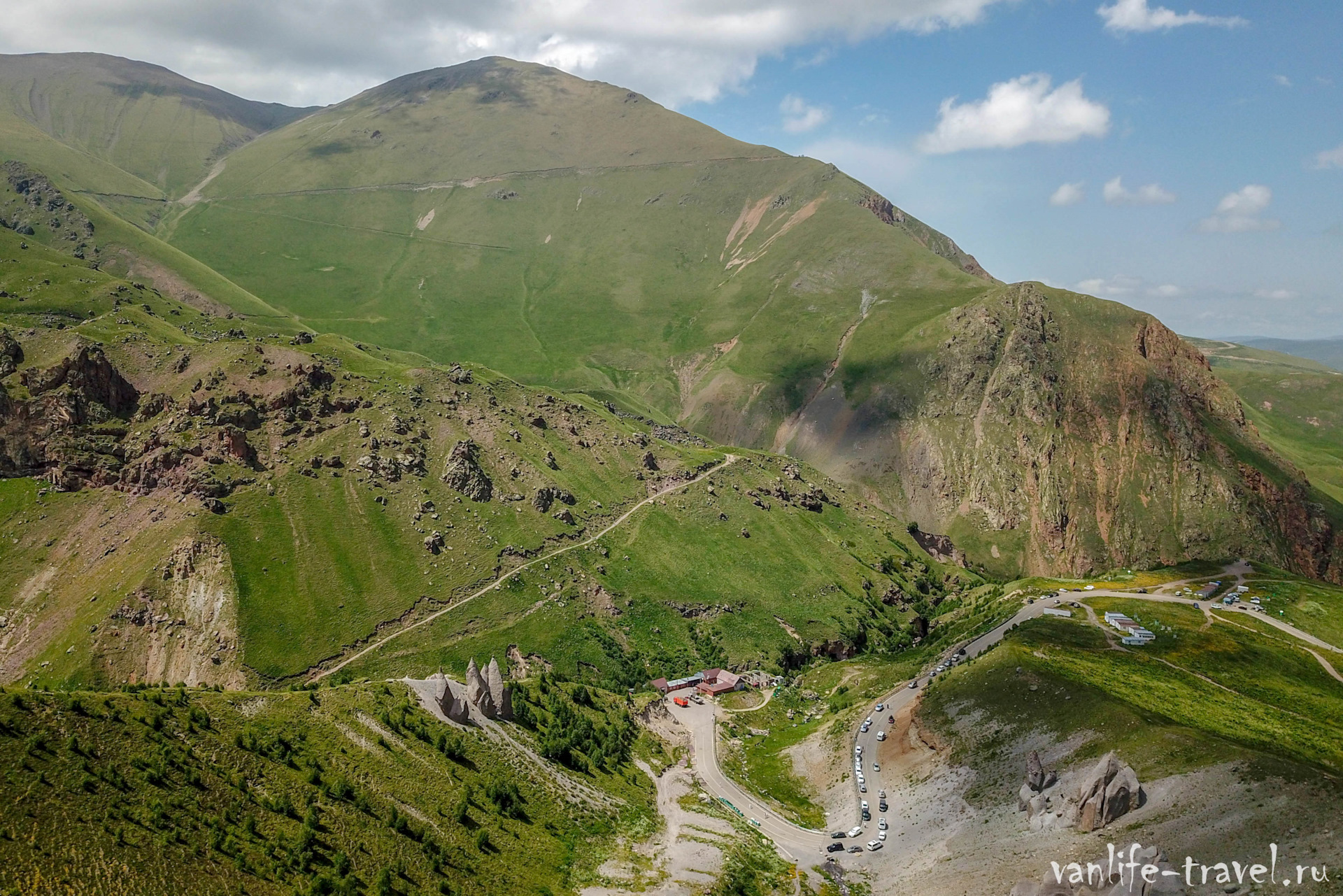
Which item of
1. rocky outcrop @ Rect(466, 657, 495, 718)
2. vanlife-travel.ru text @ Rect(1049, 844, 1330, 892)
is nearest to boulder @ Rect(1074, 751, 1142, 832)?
vanlife-travel.ru text @ Rect(1049, 844, 1330, 892)

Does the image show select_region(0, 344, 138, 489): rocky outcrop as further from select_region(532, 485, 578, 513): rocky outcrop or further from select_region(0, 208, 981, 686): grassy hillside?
select_region(532, 485, 578, 513): rocky outcrop

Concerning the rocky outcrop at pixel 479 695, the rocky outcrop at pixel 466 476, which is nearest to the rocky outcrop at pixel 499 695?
the rocky outcrop at pixel 479 695

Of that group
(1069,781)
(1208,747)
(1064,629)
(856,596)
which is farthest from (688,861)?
(856,596)

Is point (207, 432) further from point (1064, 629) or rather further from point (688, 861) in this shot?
point (1064, 629)

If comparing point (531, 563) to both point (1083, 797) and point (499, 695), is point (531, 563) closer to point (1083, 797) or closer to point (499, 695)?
point (499, 695)

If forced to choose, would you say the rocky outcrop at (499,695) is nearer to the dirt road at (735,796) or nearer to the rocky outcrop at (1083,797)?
the dirt road at (735,796)
